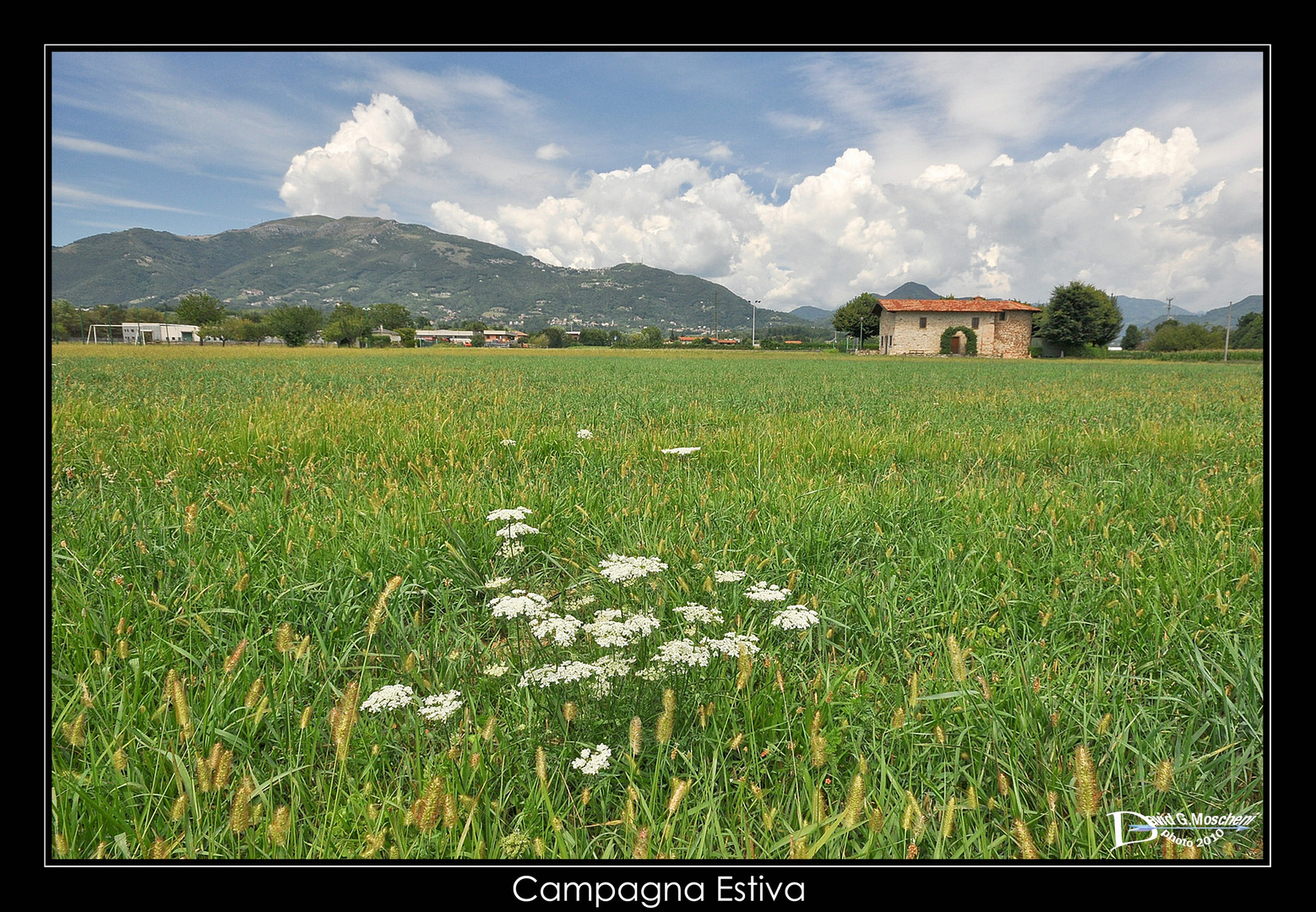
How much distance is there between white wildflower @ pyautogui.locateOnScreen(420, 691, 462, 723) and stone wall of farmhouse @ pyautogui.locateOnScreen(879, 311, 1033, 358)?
65712mm

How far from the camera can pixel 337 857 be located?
1.14 m

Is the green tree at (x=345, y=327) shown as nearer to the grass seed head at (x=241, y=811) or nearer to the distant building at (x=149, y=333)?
the distant building at (x=149, y=333)

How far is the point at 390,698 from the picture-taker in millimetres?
1426

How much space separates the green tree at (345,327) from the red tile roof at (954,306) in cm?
6311

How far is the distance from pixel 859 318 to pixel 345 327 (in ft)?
213

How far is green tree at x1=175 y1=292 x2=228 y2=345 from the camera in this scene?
60969mm

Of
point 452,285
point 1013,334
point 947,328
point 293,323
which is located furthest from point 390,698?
point 452,285

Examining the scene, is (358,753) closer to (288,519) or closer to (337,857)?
(337,857)

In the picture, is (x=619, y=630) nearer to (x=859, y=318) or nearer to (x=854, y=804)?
(x=854, y=804)

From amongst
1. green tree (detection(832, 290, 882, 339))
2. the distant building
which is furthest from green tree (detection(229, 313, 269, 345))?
green tree (detection(832, 290, 882, 339))

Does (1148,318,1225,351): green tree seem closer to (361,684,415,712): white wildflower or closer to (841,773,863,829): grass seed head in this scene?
(841,773,863,829): grass seed head

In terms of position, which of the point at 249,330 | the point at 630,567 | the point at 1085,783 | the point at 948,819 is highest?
the point at 249,330
